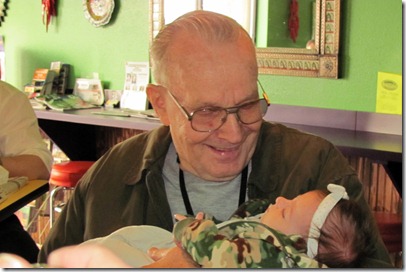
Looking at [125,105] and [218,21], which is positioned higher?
[218,21]

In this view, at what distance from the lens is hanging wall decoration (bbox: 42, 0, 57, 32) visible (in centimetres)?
346

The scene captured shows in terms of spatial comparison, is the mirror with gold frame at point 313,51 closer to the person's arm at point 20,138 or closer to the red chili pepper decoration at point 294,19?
the red chili pepper decoration at point 294,19

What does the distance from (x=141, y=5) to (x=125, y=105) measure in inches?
19.1

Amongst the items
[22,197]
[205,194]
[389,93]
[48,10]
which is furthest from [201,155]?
[48,10]

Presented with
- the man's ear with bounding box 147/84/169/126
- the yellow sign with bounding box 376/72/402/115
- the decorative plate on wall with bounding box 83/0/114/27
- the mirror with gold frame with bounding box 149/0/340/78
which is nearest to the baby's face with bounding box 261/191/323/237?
the man's ear with bounding box 147/84/169/126

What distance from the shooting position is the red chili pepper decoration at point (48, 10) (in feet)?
11.3

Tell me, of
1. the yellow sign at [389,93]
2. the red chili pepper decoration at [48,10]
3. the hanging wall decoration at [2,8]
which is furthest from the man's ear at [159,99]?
the hanging wall decoration at [2,8]

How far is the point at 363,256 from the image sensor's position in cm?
85

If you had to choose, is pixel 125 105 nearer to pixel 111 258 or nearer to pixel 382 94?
pixel 382 94

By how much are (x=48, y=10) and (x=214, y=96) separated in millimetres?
2652

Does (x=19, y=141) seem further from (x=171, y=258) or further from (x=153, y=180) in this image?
(x=171, y=258)

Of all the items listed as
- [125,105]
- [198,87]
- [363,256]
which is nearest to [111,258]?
[363,256]

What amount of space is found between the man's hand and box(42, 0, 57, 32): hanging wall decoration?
2870 millimetres

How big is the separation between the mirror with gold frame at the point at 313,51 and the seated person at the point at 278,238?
169 centimetres
